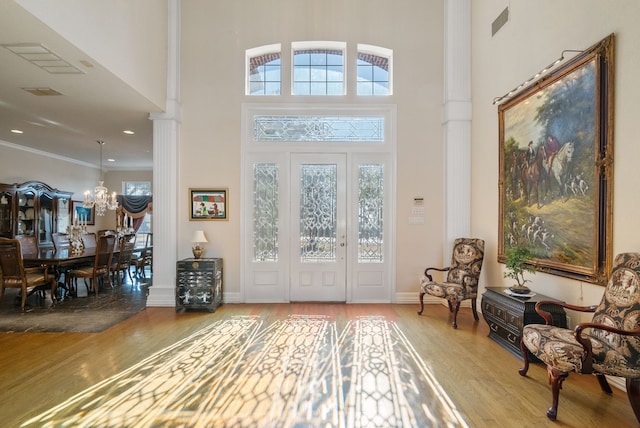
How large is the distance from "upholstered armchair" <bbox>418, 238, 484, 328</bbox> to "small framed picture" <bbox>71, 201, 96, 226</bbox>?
903cm

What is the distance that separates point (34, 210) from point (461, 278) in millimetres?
9004

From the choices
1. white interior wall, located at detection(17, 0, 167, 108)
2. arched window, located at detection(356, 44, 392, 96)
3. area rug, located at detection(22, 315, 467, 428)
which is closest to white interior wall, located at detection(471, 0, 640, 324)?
arched window, located at detection(356, 44, 392, 96)

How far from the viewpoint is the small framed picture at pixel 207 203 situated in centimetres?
504

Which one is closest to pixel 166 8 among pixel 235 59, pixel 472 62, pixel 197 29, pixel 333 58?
pixel 197 29

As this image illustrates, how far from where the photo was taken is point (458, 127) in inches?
194

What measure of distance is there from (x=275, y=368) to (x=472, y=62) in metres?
5.06

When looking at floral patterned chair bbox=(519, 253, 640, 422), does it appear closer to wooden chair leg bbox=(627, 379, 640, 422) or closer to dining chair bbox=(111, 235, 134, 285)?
wooden chair leg bbox=(627, 379, 640, 422)

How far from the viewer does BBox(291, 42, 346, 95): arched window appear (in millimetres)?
5230

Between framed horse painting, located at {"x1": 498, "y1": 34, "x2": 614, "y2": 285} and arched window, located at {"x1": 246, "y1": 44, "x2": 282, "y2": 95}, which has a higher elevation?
arched window, located at {"x1": 246, "y1": 44, "x2": 282, "y2": 95}

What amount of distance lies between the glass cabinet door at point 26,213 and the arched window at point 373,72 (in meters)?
7.60

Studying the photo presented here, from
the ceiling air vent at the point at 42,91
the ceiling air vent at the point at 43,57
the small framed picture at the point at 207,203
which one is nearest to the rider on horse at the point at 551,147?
the small framed picture at the point at 207,203

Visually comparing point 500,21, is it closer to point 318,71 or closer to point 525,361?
point 318,71

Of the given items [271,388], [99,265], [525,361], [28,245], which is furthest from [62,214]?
[525,361]

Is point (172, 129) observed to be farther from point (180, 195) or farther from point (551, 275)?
point (551, 275)
